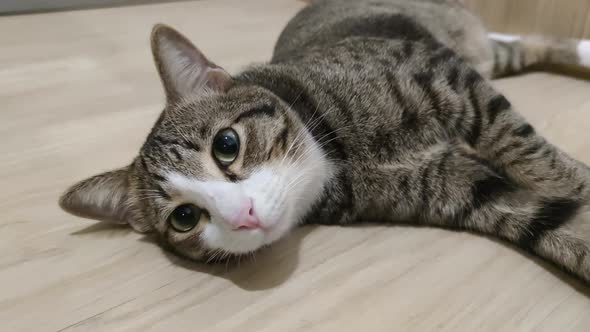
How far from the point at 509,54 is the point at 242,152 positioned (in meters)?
1.43

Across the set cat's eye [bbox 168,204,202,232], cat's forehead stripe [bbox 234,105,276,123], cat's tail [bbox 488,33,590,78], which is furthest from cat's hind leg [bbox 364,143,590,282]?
cat's tail [bbox 488,33,590,78]

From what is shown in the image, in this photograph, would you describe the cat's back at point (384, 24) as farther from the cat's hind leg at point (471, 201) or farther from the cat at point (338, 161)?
the cat's hind leg at point (471, 201)

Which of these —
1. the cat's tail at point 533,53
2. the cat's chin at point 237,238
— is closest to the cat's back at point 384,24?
the cat's tail at point 533,53

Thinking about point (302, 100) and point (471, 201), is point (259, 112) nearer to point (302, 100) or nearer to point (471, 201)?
point (302, 100)

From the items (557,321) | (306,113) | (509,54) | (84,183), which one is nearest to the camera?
(557,321)

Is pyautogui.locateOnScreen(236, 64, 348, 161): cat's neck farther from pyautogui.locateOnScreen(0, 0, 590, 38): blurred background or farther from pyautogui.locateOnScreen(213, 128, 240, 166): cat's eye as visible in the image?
pyautogui.locateOnScreen(0, 0, 590, 38): blurred background

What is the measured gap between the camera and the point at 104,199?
1164 mm

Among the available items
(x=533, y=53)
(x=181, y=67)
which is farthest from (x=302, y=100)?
(x=533, y=53)

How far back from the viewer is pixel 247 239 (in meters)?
0.97

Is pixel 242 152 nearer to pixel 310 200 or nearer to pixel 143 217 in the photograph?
pixel 310 200

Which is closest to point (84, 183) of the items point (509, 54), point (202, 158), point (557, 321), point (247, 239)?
point (202, 158)

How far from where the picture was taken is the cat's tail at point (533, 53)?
201 centimetres

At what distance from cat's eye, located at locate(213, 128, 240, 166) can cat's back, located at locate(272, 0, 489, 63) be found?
2.12 ft

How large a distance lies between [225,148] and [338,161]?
11.6 inches
